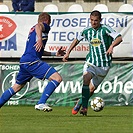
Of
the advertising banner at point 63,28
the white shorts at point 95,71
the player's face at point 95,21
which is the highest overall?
the player's face at point 95,21

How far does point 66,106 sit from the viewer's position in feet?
55.5

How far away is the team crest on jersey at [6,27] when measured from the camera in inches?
687

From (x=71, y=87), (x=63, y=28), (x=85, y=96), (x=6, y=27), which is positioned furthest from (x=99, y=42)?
(x=6, y=27)

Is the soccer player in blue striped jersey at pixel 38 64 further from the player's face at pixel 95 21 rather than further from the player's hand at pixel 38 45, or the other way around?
the player's face at pixel 95 21

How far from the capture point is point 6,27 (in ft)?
57.4

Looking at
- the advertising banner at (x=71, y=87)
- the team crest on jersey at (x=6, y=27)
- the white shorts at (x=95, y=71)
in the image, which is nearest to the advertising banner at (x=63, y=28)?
the team crest on jersey at (x=6, y=27)

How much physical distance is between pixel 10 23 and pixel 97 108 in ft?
18.0

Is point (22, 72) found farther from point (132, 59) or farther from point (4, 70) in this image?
point (132, 59)

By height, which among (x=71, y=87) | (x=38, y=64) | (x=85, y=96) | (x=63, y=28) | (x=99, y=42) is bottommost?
(x=71, y=87)

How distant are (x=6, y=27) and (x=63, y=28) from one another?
1.59m

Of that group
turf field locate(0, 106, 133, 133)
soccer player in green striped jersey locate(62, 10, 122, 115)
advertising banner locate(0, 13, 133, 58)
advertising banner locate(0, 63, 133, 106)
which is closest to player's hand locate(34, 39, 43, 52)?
soccer player in green striped jersey locate(62, 10, 122, 115)

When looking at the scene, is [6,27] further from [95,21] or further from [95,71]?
[95,21]

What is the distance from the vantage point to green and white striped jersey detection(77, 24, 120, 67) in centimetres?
1262

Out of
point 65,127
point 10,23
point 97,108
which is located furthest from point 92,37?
point 10,23
